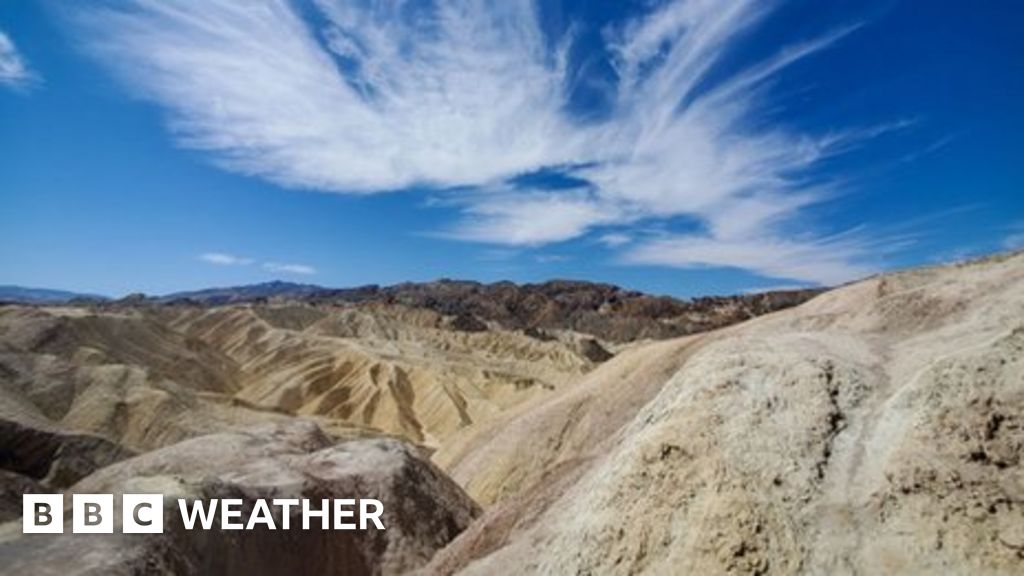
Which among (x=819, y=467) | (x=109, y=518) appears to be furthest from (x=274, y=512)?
(x=819, y=467)

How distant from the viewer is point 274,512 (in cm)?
1323

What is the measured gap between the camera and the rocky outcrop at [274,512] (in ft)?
32.1

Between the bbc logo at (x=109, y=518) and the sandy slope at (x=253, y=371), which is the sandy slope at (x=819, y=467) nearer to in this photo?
the bbc logo at (x=109, y=518)

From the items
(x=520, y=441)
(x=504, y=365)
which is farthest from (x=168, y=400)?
(x=504, y=365)

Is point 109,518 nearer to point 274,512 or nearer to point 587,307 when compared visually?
point 274,512

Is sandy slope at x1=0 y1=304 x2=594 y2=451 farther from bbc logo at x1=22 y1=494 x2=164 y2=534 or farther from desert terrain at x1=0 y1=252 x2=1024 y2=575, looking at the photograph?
bbc logo at x1=22 y1=494 x2=164 y2=534

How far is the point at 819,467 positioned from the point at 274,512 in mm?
9055

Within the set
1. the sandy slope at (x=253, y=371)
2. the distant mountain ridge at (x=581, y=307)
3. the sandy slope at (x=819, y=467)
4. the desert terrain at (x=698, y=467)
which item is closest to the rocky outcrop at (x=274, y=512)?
the desert terrain at (x=698, y=467)

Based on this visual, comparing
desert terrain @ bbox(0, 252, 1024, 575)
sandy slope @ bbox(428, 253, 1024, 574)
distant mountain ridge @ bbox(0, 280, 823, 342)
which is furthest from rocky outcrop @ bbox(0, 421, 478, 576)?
distant mountain ridge @ bbox(0, 280, 823, 342)

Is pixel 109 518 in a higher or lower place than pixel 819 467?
lower

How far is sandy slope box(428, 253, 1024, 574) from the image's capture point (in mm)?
5828

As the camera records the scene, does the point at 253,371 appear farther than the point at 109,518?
Yes

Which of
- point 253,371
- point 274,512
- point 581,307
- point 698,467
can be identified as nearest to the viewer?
point 698,467

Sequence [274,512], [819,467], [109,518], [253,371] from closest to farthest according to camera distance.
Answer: [819,467] → [109,518] → [274,512] → [253,371]
